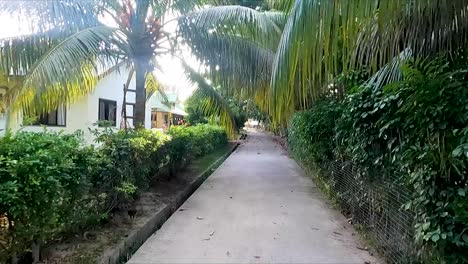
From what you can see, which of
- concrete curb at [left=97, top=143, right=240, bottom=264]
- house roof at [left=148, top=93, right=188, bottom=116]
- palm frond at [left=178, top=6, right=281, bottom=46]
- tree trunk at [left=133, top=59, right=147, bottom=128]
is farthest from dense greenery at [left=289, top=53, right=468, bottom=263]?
house roof at [left=148, top=93, right=188, bottom=116]

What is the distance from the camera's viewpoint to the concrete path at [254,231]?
16.1ft

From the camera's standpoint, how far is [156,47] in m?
9.66

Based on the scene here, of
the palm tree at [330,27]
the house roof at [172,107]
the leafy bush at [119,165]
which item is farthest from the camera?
the house roof at [172,107]

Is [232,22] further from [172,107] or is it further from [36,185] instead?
[172,107]

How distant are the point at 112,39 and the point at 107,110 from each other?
1073cm

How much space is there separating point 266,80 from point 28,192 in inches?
266

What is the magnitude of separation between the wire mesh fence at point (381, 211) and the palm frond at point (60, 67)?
208 inches

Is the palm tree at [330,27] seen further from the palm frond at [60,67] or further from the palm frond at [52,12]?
the palm frond at [52,12]

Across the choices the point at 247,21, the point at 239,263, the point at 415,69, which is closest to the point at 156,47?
the point at 247,21

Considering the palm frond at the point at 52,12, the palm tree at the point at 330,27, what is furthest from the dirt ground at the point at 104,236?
the palm frond at the point at 52,12

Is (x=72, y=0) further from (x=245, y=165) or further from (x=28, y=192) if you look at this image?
(x=245, y=165)

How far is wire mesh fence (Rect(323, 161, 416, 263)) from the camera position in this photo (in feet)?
13.4

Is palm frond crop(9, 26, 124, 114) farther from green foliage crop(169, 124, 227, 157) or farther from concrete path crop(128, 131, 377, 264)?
green foliage crop(169, 124, 227, 157)

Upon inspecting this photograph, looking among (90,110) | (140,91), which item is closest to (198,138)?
(90,110)
